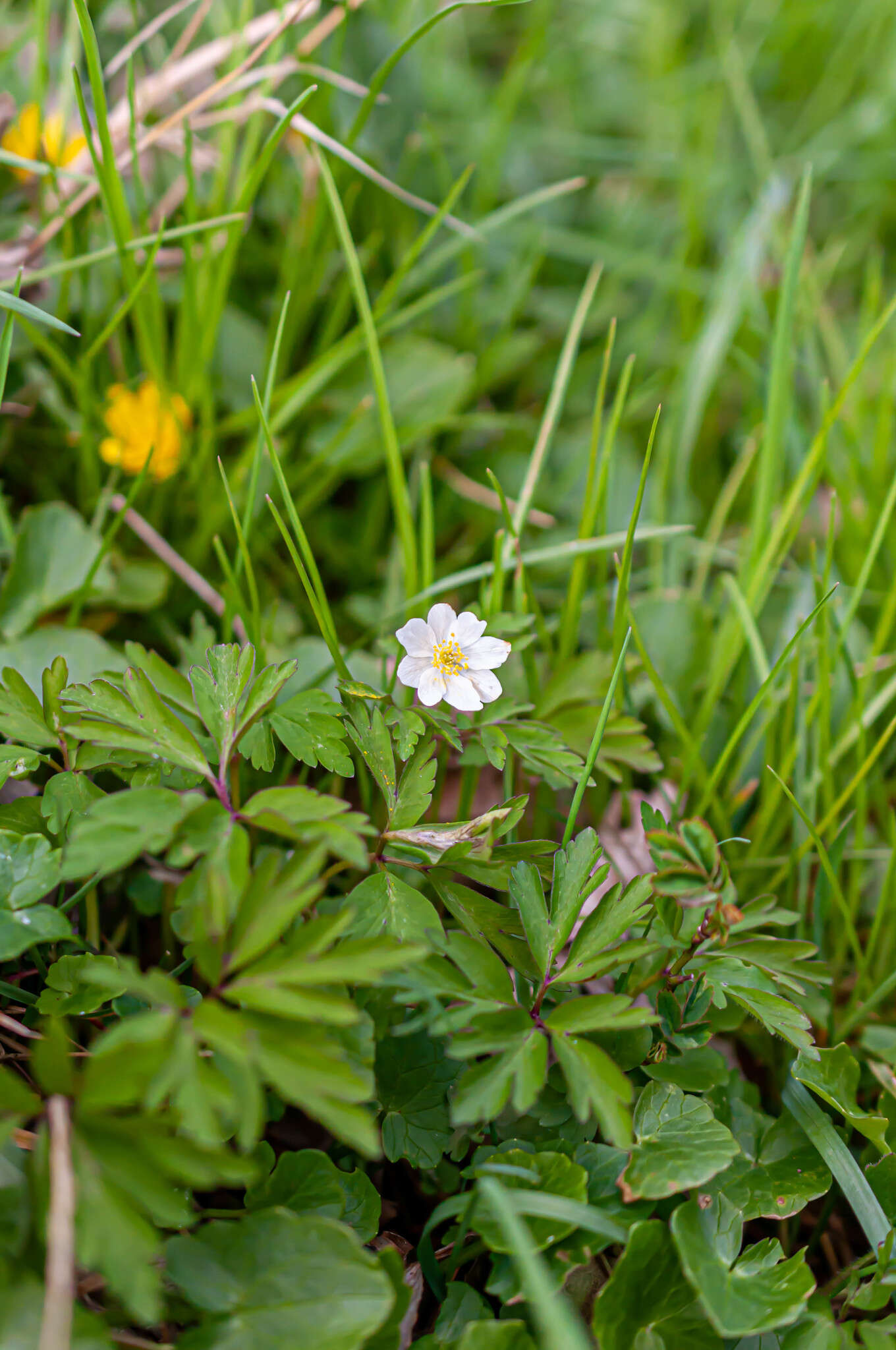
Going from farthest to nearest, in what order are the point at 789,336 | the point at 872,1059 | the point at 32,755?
1. the point at 789,336
2. the point at 872,1059
3. the point at 32,755

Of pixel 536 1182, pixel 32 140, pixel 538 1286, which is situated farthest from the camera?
pixel 32 140

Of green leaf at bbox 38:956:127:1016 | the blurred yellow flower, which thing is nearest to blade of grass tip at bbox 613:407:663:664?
green leaf at bbox 38:956:127:1016

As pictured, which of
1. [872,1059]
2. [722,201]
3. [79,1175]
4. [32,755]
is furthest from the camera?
[722,201]

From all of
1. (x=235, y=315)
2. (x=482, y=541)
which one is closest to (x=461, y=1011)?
(x=482, y=541)

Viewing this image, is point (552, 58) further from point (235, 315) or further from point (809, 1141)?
point (809, 1141)

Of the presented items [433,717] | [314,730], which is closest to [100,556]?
[314,730]

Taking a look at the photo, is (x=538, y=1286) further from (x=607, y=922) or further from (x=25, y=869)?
(x=25, y=869)

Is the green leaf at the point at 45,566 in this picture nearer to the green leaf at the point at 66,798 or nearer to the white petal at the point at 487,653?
the green leaf at the point at 66,798
